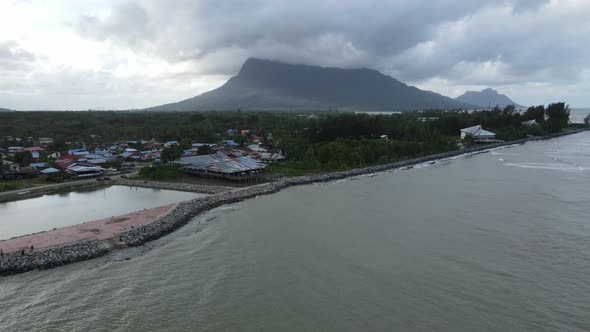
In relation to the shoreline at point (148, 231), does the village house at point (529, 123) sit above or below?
above

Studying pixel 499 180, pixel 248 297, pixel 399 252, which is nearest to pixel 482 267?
pixel 399 252

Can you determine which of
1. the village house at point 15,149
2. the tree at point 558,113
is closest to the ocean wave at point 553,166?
the tree at point 558,113

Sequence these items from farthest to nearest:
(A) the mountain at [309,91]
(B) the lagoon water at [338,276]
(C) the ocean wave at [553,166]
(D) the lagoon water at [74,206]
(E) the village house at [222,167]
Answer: (A) the mountain at [309,91], (C) the ocean wave at [553,166], (E) the village house at [222,167], (D) the lagoon water at [74,206], (B) the lagoon water at [338,276]

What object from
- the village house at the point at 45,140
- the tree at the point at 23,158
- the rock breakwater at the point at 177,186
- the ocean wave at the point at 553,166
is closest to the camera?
the rock breakwater at the point at 177,186

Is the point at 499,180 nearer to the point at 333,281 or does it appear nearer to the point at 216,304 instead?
the point at 333,281

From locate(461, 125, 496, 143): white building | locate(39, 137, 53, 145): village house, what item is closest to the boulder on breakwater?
locate(39, 137, 53, 145): village house

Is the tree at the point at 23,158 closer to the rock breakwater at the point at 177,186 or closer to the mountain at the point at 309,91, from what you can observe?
the rock breakwater at the point at 177,186

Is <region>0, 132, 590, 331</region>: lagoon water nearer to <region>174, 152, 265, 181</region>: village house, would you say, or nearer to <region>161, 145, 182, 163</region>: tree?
<region>174, 152, 265, 181</region>: village house
